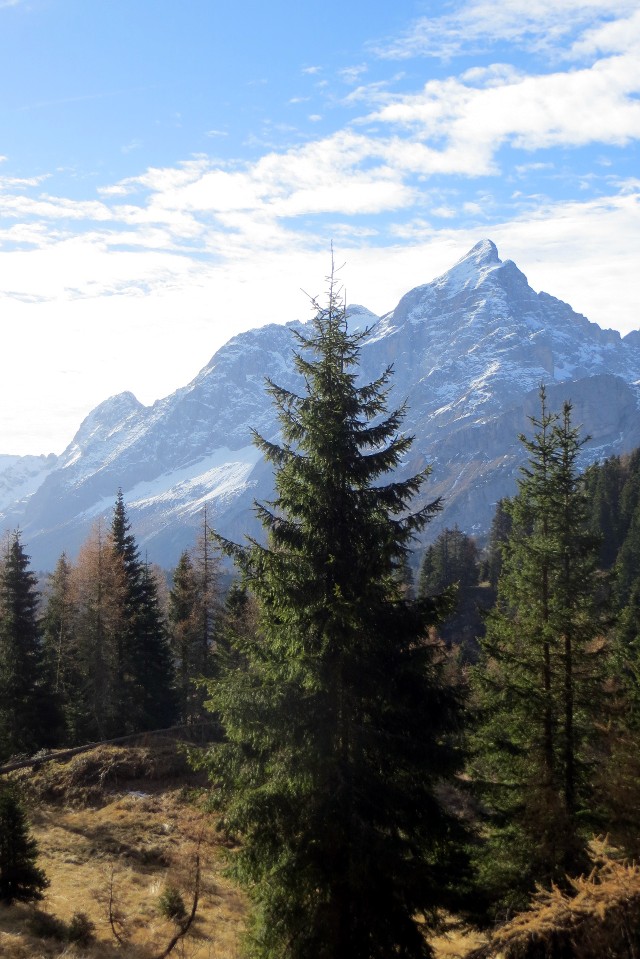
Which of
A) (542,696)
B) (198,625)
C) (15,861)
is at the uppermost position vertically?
(542,696)

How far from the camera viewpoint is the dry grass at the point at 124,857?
533 inches

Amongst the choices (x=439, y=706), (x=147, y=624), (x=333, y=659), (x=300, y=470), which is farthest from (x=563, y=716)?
(x=147, y=624)

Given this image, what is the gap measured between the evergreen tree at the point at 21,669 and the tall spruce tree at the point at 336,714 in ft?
84.1

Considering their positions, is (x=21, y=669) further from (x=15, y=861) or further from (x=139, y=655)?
(x=15, y=861)

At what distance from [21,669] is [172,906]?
68.9ft

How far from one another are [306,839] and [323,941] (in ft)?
4.57

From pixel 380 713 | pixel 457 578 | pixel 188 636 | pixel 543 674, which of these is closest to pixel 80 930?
pixel 380 713

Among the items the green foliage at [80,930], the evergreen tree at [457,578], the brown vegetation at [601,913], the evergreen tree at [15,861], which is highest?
the brown vegetation at [601,913]

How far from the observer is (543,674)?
15617 mm

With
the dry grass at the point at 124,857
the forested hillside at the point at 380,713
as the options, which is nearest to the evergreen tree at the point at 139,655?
the dry grass at the point at 124,857

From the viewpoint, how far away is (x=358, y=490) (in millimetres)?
11500

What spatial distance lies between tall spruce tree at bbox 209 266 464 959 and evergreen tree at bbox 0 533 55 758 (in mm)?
25644

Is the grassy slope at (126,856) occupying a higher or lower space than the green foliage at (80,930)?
lower

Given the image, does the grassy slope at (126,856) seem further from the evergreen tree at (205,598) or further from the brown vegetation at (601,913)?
the evergreen tree at (205,598)
